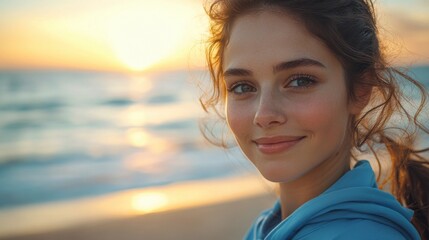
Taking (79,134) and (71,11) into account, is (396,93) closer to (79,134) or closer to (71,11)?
(79,134)

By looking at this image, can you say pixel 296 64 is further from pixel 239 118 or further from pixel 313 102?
pixel 239 118

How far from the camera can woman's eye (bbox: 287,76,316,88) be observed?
2115 mm

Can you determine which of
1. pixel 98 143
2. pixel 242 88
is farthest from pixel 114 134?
pixel 242 88

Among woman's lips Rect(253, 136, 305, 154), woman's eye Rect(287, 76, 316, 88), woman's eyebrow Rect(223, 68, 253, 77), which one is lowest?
woman's lips Rect(253, 136, 305, 154)

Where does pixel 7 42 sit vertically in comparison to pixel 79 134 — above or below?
above

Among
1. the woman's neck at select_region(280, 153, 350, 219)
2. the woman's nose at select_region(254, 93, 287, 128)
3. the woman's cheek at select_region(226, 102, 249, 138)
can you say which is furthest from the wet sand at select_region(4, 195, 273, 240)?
the woman's nose at select_region(254, 93, 287, 128)

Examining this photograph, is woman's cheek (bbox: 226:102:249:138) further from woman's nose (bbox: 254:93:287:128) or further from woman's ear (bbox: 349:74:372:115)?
woman's ear (bbox: 349:74:372:115)

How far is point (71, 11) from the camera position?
25.3 metres

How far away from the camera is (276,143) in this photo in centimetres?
214

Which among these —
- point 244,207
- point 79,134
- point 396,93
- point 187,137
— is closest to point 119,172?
point 244,207

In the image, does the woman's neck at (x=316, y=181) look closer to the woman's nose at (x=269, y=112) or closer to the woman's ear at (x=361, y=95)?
the woman's ear at (x=361, y=95)

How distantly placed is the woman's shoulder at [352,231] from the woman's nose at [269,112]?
0.40 m

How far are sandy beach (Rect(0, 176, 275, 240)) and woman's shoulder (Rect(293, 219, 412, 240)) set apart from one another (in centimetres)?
371

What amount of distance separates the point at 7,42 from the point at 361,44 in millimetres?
27477
